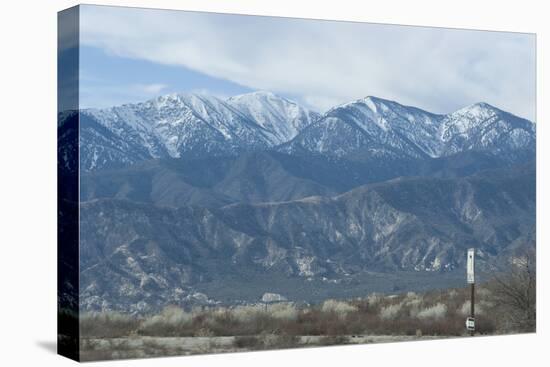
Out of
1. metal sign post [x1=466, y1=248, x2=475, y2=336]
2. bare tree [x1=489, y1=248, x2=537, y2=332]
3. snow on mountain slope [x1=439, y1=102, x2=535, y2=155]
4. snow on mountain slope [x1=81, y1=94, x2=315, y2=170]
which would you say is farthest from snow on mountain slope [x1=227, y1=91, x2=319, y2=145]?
bare tree [x1=489, y1=248, x2=537, y2=332]

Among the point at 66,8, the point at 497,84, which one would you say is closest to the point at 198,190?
the point at 66,8

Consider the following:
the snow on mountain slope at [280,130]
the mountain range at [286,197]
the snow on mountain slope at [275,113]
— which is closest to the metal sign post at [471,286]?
the mountain range at [286,197]

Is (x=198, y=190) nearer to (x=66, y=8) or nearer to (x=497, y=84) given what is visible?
(x=66, y=8)

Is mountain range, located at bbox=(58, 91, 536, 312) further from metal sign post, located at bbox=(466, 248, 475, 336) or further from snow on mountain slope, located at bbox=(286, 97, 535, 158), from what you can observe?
metal sign post, located at bbox=(466, 248, 475, 336)

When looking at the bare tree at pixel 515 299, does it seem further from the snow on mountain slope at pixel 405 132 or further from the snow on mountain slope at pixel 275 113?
the snow on mountain slope at pixel 275 113

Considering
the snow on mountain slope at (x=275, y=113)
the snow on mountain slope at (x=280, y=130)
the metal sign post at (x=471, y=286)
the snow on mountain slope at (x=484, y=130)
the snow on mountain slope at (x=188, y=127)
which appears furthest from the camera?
the snow on mountain slope at (x=484, y=130)

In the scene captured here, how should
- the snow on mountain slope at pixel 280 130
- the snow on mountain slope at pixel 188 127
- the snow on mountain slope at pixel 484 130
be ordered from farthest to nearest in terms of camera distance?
1. the snow on mountain slope at pixel 484 130
2. the snow on mountain slope at pixel 280 130
3. the snow on mountain slope at pixel 188 127

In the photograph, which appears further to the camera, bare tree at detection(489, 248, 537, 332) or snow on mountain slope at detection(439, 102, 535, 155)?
snow on mountain slope at detection(439, 102, 535, 155)
